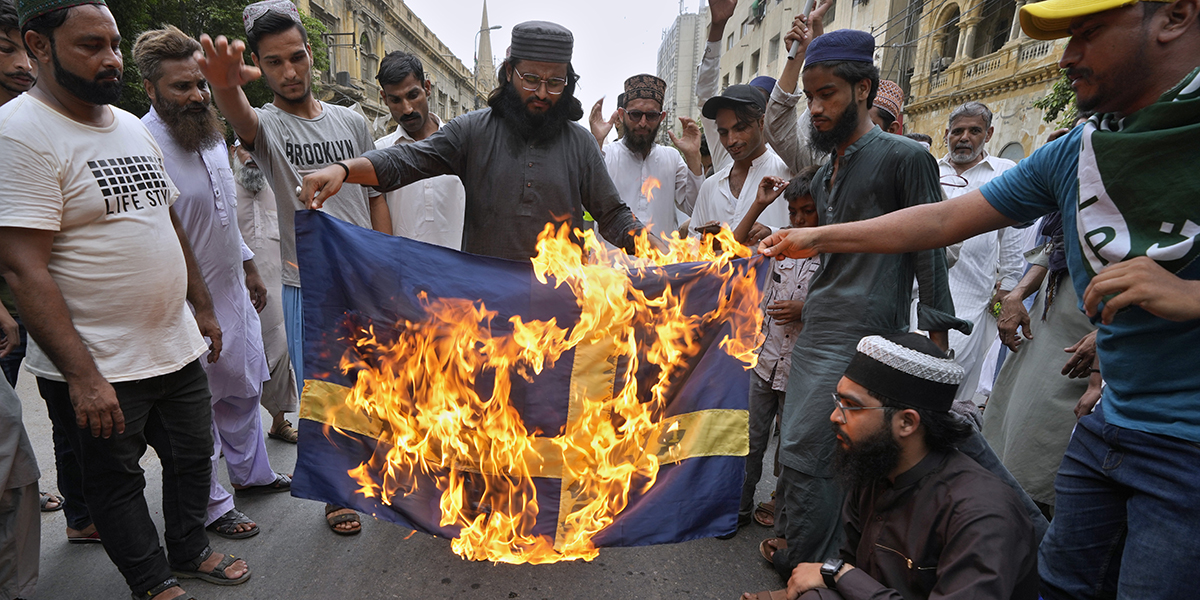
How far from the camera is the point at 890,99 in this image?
4477 millimetres

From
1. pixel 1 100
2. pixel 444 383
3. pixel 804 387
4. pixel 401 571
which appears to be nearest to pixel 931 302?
pixel 804 387

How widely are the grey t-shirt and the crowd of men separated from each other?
2 centimetres

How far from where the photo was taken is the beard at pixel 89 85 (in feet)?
7.95

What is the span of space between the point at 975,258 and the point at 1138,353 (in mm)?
3537

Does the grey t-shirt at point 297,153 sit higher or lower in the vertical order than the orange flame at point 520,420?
higher

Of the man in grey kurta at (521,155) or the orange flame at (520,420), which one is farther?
A: the man in grey kurta at (521,155)

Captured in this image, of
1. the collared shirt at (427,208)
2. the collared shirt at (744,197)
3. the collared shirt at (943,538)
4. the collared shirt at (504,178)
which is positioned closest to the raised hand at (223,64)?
the collared shirt at (504,178)

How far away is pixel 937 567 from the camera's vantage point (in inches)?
81.3

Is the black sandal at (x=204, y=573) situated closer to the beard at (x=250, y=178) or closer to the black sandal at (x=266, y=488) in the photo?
the black sandal at (x=266, y=488)

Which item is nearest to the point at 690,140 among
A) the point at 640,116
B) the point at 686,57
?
the point at 640,116

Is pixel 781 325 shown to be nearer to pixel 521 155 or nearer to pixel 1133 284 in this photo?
pixel 521 155

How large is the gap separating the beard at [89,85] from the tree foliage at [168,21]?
548 inches

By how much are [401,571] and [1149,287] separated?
3.38m

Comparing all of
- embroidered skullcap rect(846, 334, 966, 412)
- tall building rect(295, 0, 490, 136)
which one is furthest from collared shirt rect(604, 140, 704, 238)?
tall building rect(295, 0, 490, 136)
